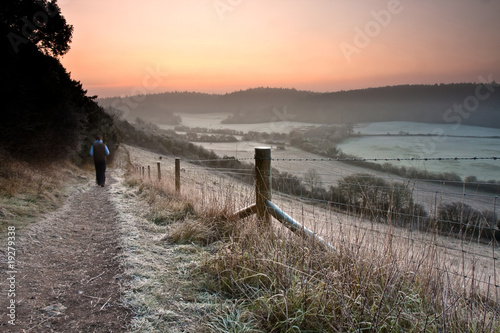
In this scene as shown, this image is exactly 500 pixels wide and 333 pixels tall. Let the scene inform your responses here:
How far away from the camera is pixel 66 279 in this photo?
3811 millimetres

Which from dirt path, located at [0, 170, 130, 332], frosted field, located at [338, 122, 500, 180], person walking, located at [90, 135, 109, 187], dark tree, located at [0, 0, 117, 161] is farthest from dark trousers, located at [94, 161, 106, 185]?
frosted field, located at [338, 122, 500, 180]

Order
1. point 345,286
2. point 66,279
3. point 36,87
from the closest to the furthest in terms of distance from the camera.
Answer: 1. point 345,286
2. point 66,279
3. point 36,87

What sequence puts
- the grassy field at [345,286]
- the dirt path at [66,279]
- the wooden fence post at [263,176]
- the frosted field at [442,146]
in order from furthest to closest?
the frosted field at [442,146]
the wooden fence post at [263,176]
the dirt path at [66,279]
the grassy field at [345,286]

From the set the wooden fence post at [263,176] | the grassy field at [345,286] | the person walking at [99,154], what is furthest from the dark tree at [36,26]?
the grassy field at [345,286]

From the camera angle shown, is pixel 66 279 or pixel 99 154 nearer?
pixel 66 279

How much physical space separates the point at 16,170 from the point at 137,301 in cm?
880

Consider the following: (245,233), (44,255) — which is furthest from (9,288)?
(245,233)

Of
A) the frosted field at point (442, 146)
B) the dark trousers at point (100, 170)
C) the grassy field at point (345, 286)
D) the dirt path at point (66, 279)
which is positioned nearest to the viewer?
the grassy field at point (345, 286)

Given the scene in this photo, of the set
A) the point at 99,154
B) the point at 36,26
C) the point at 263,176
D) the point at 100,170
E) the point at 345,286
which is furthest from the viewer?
the point at 36,26

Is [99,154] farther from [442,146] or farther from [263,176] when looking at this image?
[442,146]

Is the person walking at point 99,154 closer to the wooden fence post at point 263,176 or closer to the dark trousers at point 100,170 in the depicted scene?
the dark trousers at point 100,170

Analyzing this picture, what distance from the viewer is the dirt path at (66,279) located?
9.41ft

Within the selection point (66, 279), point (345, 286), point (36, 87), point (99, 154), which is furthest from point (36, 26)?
point (345, 286)

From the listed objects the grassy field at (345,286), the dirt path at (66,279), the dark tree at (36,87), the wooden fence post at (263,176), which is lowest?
the dirt path at (66,279)
